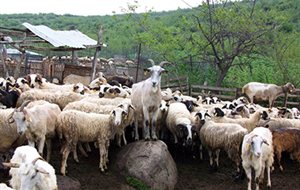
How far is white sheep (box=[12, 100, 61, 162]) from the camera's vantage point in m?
8.52

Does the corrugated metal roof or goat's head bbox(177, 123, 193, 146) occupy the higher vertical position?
the corrugated metal roof

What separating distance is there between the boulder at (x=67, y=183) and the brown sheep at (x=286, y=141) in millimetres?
4763

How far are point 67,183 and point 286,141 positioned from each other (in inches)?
208

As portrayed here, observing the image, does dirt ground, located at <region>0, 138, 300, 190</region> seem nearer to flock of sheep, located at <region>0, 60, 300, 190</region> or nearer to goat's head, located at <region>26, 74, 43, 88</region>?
flock of sheep, located at <region>0, 60, 300, 190</region>

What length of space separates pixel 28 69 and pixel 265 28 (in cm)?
1122

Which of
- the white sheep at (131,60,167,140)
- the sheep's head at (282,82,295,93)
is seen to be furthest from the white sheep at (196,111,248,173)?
the sheep's head at (282,82,295,93)

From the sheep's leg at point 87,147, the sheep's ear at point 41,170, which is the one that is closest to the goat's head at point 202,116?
the sheep's leg at point 87,147

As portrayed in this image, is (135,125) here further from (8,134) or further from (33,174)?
(33,174)

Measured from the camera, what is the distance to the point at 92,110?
34.7 ft

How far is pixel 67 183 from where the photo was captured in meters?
8.51

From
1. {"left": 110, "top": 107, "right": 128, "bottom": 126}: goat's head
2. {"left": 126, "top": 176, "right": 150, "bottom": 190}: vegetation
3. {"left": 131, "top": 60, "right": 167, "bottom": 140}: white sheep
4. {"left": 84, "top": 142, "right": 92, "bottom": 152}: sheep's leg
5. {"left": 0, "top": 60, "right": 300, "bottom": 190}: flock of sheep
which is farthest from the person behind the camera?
{"left": 84, "top": 142, "right": 92, "bottom": 152}: sheep's leg

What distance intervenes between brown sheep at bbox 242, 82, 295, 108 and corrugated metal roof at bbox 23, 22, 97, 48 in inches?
285

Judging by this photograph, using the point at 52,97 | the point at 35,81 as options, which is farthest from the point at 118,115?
the point at 35,81

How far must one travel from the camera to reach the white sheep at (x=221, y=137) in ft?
32.5
